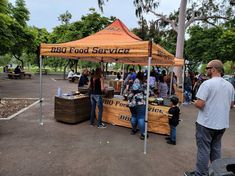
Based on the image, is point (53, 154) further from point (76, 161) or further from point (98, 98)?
point (98, 98)

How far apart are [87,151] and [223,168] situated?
3.37 metres

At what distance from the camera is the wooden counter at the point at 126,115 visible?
20.1 feet

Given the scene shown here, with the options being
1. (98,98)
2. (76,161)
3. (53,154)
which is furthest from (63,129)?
(76,161)

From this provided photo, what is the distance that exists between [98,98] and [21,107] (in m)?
4.50

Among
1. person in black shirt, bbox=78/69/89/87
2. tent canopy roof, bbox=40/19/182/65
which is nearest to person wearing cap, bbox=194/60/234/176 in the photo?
tent canopy roof, bbox=40/19/182/65

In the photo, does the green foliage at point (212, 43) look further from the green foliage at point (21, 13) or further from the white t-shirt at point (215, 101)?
the green foliage at point (21, 13)

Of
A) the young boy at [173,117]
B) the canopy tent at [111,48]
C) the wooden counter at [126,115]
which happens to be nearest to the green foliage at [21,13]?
the canopy tent at [111,48]

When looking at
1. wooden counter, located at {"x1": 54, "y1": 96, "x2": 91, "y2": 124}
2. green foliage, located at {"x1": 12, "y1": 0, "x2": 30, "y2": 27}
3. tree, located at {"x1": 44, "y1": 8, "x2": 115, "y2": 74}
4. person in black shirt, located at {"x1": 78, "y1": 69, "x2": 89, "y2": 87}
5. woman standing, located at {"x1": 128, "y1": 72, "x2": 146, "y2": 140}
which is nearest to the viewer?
woman standing, located at {"x1": 128, "y1": 72, "x2": 146, "y2": 140}

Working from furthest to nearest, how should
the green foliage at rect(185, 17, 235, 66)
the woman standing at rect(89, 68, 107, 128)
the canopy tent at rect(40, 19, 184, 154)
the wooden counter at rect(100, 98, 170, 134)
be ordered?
the green foliage at rect(185, 17, 235, 66) < the woman standing at rect(89, 68, 107, 128) < the wooden counter at rect(100, 98, 170, 134) < the canopy tent at rect(40, 19, 184, 154)

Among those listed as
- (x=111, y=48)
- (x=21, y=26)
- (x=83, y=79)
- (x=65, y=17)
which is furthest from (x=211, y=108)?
(x=65, y=17)

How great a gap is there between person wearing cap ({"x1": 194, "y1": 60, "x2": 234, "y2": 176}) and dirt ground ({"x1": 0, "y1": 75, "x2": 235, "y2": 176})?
91 centimetres

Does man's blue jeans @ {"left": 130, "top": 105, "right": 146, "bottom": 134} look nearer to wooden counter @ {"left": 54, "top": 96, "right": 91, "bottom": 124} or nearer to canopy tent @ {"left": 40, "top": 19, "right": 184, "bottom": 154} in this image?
canopy tent @ {"left": 40, "top": 19, "right": 184, "bottom": 154}

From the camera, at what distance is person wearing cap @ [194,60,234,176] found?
316 centimetres

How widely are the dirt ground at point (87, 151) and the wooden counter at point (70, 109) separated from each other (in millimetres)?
222
